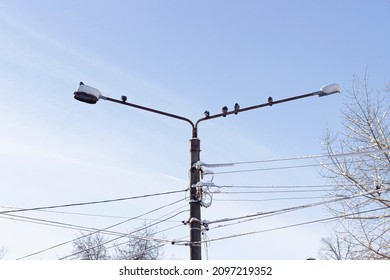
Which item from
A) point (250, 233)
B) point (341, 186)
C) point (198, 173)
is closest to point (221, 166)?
point (198, 173)

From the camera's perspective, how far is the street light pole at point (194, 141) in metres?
7.76

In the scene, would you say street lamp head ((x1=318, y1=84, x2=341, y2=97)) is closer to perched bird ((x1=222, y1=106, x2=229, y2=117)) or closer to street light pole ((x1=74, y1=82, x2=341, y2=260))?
street light pole ((x1=74, y1=82, x2=341, y2=260))

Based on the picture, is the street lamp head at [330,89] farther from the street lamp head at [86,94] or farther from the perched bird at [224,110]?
the street lamp head at [86,94]

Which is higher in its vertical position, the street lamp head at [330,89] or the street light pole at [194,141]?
the street lamp head at [330,89]

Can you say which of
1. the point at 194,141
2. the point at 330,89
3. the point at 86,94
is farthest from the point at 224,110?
the point at 86,94

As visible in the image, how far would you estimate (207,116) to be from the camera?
863 cm

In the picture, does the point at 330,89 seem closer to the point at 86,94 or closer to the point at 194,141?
the point at 194,141

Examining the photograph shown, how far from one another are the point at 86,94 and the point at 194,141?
6.72ft

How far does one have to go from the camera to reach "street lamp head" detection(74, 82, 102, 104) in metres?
8.28

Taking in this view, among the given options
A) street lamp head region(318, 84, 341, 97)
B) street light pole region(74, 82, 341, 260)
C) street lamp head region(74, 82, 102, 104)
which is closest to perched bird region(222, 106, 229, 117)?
street light pole region(74, 82, 341, 260)

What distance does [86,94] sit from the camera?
27.3 ft

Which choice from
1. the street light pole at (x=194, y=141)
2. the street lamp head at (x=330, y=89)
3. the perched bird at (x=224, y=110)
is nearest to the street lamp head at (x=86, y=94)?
the street light pole at (x=194, y=141)

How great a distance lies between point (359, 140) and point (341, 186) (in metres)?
1.48
